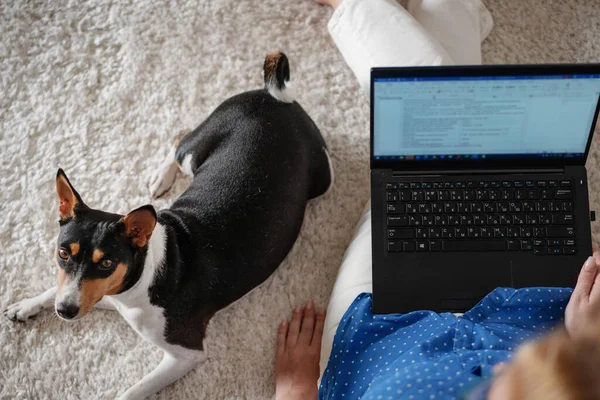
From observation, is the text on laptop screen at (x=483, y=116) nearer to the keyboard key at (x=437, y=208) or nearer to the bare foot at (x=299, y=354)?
the keyboard key at (x=437, y=208)

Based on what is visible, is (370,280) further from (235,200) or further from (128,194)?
(128,194)

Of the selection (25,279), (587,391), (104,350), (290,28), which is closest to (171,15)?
(290,28)

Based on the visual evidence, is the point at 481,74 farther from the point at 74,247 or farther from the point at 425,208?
the point at 74,247

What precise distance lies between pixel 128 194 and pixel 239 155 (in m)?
0.42

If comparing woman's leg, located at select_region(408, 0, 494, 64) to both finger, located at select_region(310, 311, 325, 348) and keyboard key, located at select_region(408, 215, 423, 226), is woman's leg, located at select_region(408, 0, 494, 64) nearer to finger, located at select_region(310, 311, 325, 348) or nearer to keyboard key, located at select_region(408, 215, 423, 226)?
keyboard key, located at select_region(408, 215, 423, 226)

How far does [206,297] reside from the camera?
1307 millimetres

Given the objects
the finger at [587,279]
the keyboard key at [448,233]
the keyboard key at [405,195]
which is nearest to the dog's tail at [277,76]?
the keyboard key at [405,195]

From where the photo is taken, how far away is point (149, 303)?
4.03 feet

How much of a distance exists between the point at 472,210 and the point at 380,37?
0.58 metres

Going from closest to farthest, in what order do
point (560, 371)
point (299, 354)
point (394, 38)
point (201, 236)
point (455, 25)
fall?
point (560, 371) < point (201, 236) < point (299, 354) < point (394, 38) < point (455, 25)

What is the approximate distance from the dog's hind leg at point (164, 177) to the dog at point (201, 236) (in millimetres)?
127

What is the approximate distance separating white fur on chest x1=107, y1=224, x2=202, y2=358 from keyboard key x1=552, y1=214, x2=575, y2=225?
76 centimetres

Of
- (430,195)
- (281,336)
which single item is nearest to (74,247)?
(281,336)

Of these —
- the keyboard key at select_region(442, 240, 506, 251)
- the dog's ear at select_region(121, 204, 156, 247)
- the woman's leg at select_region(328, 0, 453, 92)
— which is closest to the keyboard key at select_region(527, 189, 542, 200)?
the keyboard key at select_region(442, 240, 506, 251)
